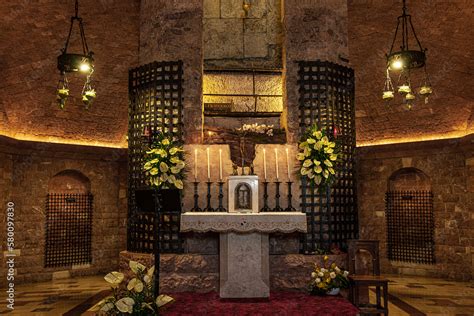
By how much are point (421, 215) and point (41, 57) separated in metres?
10.4

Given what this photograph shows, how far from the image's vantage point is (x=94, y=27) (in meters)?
10.8

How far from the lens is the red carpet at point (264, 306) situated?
6312 millimetres

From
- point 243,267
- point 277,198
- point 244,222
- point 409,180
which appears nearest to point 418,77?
point 409,180

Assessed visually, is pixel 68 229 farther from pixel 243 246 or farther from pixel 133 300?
pixel 133 300

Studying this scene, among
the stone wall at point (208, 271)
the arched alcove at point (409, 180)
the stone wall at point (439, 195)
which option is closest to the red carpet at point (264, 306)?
the stone wall at point (208, 271)

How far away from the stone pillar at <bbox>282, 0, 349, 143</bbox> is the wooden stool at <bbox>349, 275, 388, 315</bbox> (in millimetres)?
3275

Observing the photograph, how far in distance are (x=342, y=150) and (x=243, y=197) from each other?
2.68 meters

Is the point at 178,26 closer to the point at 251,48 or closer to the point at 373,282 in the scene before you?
the point at 251,48

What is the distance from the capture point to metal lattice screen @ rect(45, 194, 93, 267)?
11.6m

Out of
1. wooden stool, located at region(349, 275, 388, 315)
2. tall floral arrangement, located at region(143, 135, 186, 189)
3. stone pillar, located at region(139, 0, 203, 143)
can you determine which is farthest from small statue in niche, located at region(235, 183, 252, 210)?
wooden stool, located at region(349, 275, 388, 315)

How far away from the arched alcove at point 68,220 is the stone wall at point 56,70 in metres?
1.21

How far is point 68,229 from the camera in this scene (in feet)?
39.5

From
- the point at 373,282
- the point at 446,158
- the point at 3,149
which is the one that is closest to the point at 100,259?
the point at 3,149

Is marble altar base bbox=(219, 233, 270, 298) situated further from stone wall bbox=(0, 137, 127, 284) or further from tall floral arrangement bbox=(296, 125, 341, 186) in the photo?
stone wall bbox=(0, 137, 127, 284)
